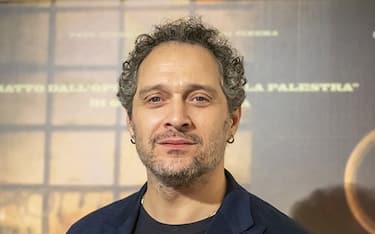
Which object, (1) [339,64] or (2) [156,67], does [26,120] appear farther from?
(1) [339,64]

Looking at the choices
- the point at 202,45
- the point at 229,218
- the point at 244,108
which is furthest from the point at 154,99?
the point at 244,108

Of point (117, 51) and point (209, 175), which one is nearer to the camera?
point (209, 175)

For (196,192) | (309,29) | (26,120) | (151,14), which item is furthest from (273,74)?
(26,120)

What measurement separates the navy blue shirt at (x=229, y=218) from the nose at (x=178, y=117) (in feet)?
0.62

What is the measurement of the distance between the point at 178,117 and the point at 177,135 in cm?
4

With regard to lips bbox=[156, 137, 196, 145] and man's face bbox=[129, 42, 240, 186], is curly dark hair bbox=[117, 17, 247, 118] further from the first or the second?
lips bbox=[156, 137, 196, 145]

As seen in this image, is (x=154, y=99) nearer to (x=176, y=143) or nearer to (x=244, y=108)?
(x=176, y=143)

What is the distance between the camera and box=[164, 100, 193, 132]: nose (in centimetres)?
104

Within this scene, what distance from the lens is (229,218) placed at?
107 cm

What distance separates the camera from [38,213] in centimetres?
152

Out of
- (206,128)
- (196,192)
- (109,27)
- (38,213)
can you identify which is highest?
(109,27)

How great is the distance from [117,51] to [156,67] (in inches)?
17.3

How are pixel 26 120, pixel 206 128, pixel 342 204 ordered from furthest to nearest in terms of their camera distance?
pixel 26 120
pixel 342 204
pixel 206 128

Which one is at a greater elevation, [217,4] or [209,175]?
[217,4]
